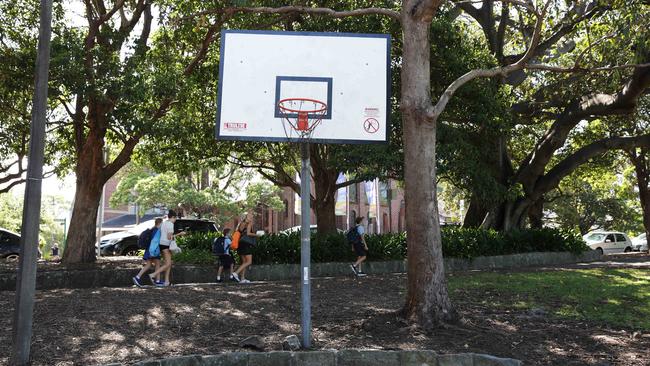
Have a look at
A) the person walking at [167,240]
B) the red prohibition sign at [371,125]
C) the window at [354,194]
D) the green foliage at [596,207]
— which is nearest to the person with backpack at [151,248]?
the person walking at [167,240]

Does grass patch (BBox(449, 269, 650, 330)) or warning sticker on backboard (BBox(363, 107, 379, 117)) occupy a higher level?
warning sticker on backboard (BBox(363, 107, 379, 117))

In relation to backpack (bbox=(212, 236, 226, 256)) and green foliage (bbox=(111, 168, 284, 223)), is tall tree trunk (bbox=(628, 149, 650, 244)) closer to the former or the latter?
green foliage (bbox=(111, 168, 284, 223))

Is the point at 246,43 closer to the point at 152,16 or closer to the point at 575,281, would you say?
the point at 575,281

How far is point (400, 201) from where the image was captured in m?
62.2

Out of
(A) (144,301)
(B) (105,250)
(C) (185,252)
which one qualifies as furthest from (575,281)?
(B) (105,250)

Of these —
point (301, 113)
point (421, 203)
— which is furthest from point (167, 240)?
point (421, 203)

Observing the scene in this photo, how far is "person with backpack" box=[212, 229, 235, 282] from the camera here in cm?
1480

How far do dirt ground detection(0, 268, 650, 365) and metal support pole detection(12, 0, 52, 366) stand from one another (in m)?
0.40

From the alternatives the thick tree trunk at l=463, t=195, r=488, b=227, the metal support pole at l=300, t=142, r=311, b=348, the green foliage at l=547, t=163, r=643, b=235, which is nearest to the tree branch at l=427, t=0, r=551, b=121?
the metal support pole at l=300, t=142, r=311, b=348

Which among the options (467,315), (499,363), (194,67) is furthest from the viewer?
(194,67)

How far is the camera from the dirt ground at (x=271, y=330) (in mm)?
7008

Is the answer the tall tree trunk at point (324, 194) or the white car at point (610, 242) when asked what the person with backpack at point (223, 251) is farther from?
the white car at point (610, 242)

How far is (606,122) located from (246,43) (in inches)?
838

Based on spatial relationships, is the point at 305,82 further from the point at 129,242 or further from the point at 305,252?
the point at 129,242
